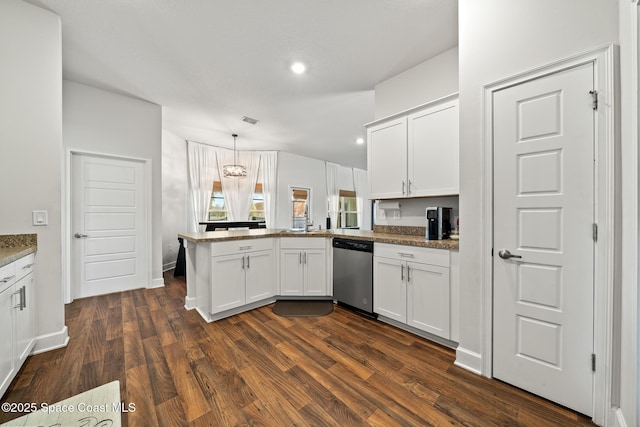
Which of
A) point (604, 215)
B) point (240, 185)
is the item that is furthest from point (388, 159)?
point (240, 185)

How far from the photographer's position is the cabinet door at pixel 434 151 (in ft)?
7.47

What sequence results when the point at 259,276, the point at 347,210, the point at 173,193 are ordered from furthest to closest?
the point at 347,210 → the point at 173,193 → the point at 259,276

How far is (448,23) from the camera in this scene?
2.12m

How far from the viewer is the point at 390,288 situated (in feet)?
8.01

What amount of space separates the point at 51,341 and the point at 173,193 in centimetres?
349

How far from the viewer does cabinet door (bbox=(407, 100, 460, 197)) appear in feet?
7.47

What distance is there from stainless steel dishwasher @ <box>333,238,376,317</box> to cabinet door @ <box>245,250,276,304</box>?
81cm

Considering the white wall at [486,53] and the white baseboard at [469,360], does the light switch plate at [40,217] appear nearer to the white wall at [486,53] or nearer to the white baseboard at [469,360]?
the white wall at [486,53]

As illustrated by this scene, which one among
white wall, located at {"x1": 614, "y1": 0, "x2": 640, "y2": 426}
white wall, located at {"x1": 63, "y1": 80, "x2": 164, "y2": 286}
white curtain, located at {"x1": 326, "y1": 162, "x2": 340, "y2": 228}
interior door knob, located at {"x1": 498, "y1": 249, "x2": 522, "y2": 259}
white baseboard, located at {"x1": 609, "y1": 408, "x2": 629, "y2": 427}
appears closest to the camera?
white wall, located at {"x1": 614, "y1": 0, "x2": 640, "y2": 426}

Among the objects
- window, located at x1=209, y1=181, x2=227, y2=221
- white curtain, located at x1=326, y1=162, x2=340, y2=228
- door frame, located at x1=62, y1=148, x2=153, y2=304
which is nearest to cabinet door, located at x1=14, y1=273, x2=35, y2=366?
door frame, located at x1=62, y1=148, x2=153, y2=304

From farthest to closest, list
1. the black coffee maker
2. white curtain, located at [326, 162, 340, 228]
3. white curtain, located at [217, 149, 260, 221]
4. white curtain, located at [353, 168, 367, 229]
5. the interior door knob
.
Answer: white curtain, located at [353, 168, 367, 229], white curtain, located at [326, 162, 340, 228], white curtain, located at [217, 149, 260, 221], the black coffee maker, the interior door knob

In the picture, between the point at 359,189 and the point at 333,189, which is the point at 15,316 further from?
the point at 359,189

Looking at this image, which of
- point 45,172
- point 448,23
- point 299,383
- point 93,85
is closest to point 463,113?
point 448,23

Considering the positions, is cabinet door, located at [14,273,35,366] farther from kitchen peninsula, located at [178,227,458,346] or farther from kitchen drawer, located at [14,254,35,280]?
kitchen peninsula, located at [178,227,458,346]
